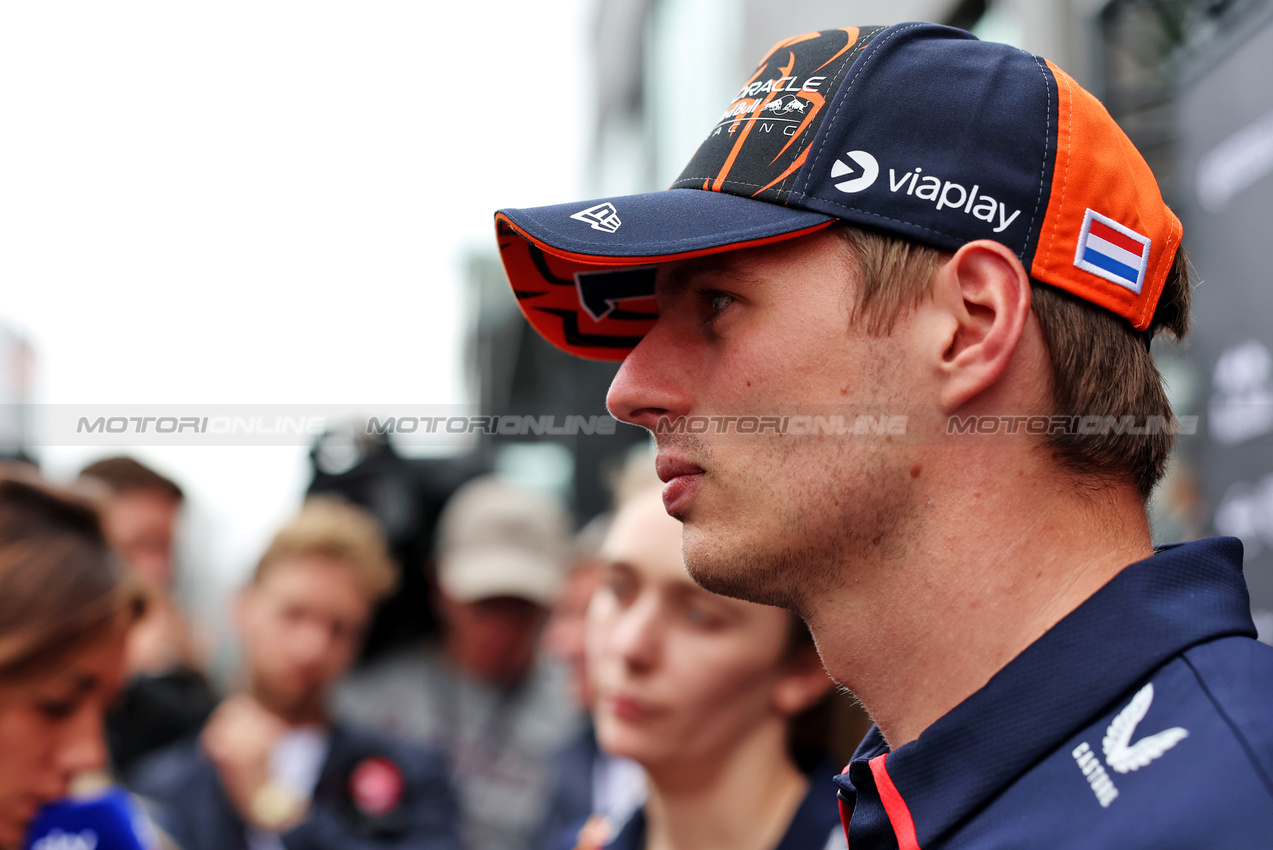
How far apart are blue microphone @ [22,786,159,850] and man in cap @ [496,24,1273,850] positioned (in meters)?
1.78

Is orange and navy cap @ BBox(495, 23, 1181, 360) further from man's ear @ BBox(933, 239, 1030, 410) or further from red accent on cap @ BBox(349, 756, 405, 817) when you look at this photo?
red accent on cap @ BBox(349, 756, 405, 817)

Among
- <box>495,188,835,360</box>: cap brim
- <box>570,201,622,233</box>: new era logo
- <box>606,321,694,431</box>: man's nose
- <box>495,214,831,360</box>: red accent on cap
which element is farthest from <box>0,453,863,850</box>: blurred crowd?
<box>570,201,622,233</box>: new era logo

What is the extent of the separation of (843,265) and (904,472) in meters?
0.26

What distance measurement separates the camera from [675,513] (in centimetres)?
140

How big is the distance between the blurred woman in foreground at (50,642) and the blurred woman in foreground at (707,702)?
46.2 inches

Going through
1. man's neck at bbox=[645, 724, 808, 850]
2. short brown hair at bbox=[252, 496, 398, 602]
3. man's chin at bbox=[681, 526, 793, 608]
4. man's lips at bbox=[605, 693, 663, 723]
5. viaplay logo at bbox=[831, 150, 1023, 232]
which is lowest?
short brown hair at bbox=[252, 496, 398, 602]

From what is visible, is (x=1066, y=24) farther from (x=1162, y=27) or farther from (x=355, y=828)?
(x=355, y=828)

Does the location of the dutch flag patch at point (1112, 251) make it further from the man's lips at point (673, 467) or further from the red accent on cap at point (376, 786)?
the red accent on cap at point (376, 786)

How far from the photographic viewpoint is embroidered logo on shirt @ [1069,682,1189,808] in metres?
0.95

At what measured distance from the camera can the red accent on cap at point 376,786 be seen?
3.55m

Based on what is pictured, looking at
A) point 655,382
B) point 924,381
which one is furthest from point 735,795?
point 924,381

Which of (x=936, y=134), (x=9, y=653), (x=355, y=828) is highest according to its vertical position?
(x=936, y=134)

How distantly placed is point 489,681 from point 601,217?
140 inches

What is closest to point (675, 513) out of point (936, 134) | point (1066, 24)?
point (936, 134)
